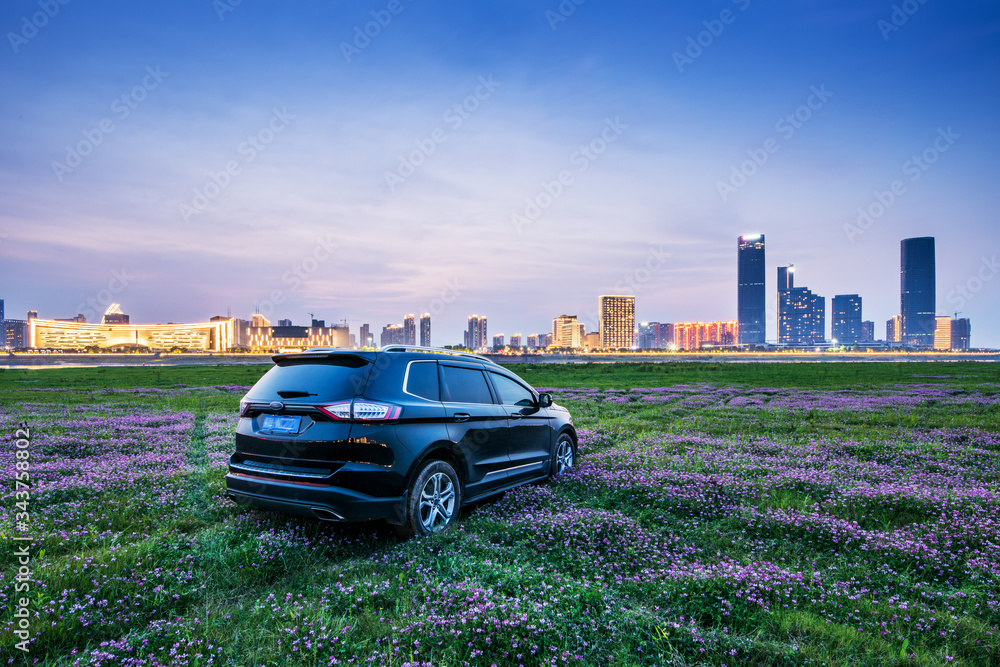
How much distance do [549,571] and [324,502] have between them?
7.43ft

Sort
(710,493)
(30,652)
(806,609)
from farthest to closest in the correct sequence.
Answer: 1. (710,493)
2. (806,609)
3. (30,652)

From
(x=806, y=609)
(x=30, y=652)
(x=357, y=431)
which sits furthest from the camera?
(x=357, y=431)

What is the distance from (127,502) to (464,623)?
18.4 feet

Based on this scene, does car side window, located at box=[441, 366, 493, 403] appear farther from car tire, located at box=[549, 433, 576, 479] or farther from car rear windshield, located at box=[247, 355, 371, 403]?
car tire, located at box=[549, 433, 576, 479]

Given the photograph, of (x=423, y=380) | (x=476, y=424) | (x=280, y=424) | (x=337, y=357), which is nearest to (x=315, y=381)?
(x=337, y=357)

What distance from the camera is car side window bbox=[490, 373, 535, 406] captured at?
7129mm

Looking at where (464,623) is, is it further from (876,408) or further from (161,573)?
(876,408)

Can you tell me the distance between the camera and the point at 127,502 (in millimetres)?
6449

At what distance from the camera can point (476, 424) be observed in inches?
240

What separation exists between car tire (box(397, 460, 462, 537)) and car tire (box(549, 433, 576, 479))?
272 cm

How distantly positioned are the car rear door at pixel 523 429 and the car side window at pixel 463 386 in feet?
1.06

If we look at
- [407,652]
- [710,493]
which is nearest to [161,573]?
[407,652]

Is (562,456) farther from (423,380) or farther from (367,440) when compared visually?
(367,440)

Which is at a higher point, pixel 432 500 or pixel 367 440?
pixel 367 440
